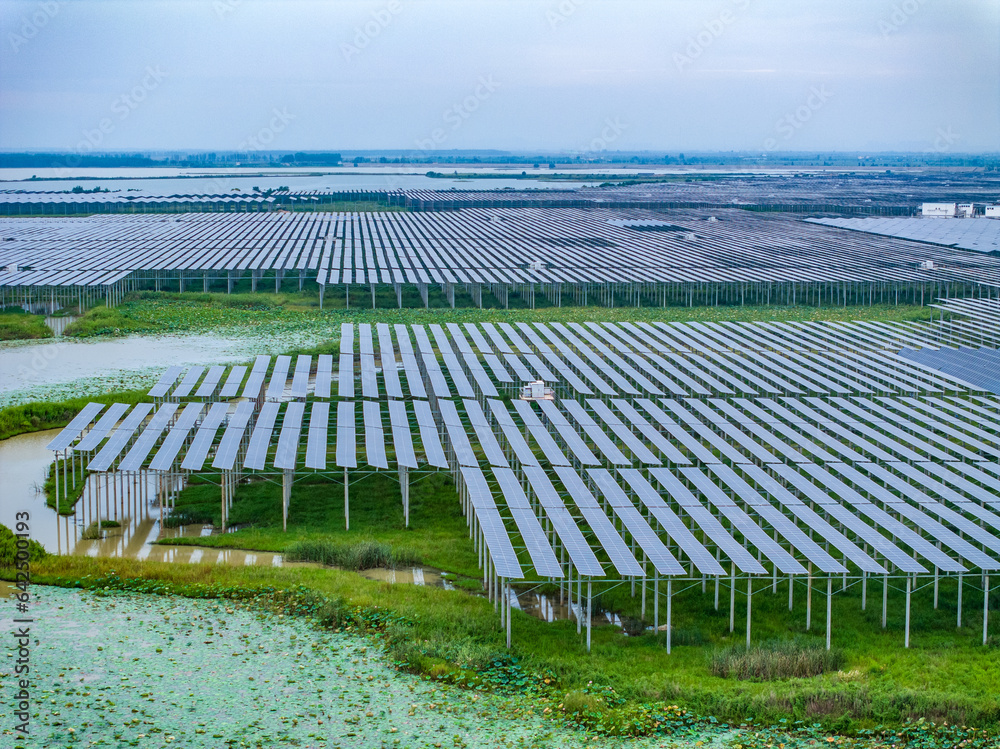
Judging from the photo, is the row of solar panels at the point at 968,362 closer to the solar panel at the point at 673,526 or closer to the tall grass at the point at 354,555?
the solar panel at the point at 673,526

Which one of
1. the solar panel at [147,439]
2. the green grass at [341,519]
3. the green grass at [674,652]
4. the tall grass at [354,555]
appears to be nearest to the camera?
the green grass at [674,652]

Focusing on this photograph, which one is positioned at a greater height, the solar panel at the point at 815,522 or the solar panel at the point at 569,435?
the solar panel at the point at 569,435

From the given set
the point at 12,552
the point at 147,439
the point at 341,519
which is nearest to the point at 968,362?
the point at 341,519

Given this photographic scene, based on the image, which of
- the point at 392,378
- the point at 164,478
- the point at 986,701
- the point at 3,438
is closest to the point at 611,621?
the point at 986,701

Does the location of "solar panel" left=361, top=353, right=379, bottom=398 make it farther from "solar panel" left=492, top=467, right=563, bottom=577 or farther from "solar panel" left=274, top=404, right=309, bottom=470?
"solar panel" left=492, top=467, right=563, bottom=577

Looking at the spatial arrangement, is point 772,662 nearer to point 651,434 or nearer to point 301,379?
point 651,434

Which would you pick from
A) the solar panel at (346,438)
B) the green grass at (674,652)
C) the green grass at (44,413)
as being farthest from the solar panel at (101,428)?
the solar panel at (346,438)

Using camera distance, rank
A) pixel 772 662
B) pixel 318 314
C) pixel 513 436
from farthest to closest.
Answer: pixel 318 314 → pixel 513 436 → pixel 772 662
